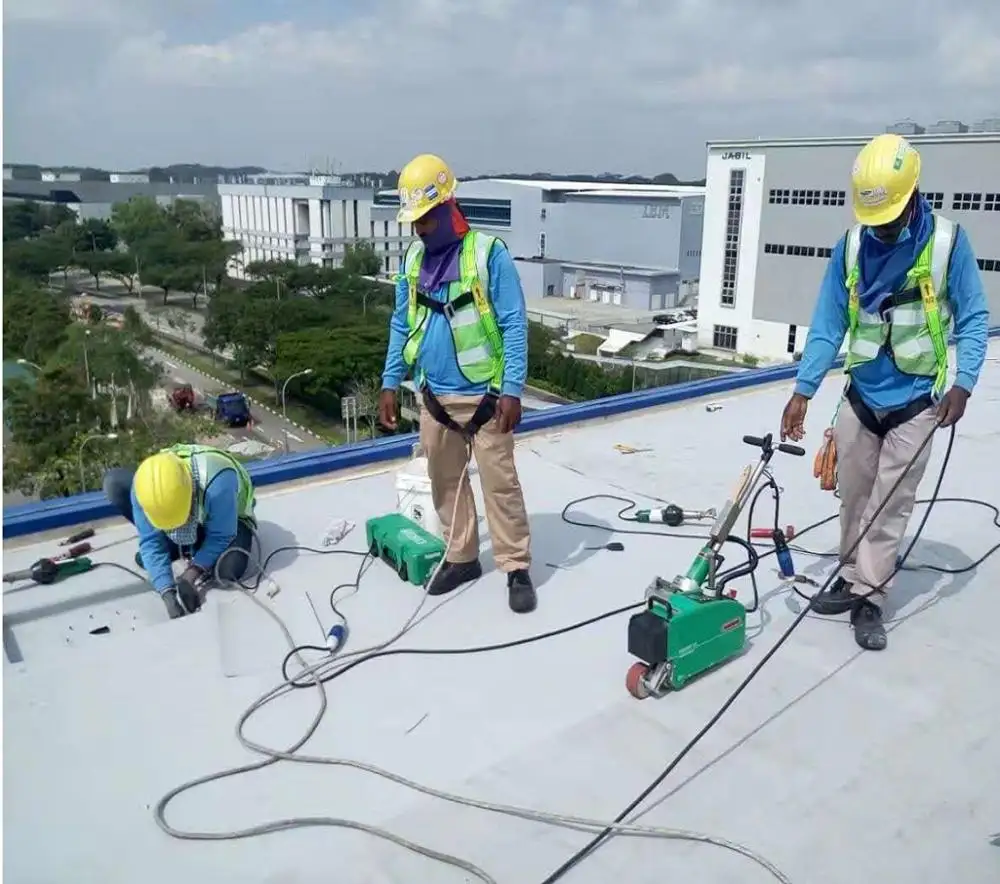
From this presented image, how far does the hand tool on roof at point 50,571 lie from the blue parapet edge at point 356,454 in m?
0.41

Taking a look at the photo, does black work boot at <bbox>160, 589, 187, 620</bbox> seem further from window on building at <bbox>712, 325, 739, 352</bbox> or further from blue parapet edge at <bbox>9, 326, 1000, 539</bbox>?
window on building at <bbox>712, 325, 739, 352</bbox>

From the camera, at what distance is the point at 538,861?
2.12 metres

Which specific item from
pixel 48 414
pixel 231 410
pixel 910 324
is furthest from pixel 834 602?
pixel 231 410

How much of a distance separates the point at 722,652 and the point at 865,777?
597mm

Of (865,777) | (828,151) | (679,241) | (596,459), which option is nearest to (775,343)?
(828,151)

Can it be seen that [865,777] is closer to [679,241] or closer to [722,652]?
[722,652]

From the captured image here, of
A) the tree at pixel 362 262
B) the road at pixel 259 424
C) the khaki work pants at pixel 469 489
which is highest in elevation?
the khaki work pants at pixel 469 489

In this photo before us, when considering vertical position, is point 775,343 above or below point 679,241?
below

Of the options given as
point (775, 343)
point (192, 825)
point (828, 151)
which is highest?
point (828, 151)

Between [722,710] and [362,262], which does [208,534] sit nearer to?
[722,710]

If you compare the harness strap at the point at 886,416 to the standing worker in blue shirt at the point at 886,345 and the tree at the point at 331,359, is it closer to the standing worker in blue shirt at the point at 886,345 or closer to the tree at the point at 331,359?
the standing worker in blue shirt at the point at 886,345

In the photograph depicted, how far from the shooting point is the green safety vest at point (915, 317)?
2887 millimetres

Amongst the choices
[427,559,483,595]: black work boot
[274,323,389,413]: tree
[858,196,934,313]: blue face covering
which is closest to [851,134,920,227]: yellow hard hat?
[858,196,934,313]: blue face covering

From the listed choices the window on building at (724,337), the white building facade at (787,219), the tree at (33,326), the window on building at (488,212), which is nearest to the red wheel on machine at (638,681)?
the tree at (33,326)
